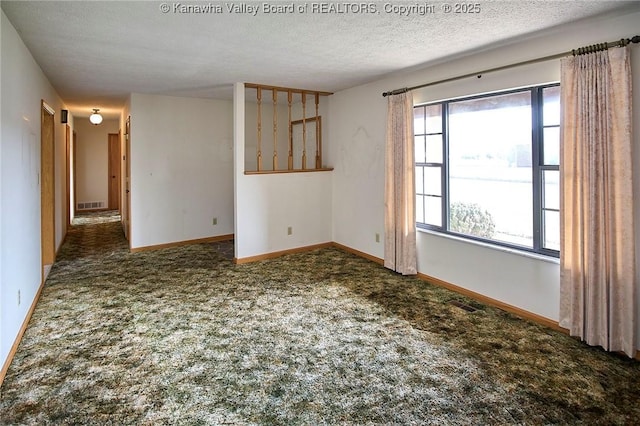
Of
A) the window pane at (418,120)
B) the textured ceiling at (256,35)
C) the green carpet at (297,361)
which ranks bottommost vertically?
the green carpet at (297,361)

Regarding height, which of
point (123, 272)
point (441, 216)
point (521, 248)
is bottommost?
point (123, 272)

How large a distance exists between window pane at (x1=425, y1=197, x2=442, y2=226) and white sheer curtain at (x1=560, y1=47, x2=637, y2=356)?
147cm

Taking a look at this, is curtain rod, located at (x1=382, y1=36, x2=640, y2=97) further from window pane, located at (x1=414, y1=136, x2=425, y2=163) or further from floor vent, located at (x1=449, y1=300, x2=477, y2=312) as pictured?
floor vent, located at (x1=449, y1=300, x2=477, y2=312)

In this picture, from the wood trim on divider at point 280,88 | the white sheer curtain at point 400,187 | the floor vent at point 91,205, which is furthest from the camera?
the floor vent at point 91,205

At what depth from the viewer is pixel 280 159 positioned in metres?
6.95

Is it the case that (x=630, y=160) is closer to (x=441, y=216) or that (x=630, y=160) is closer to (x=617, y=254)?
(x=617, y=254)

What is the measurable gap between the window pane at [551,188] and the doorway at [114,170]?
9967mm

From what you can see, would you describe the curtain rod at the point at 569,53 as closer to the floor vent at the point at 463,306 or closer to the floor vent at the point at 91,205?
the floor vent at the point at 463,306

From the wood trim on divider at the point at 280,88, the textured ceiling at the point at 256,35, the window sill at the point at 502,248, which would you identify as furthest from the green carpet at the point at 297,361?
the wood trim on divider at the point at 280,88

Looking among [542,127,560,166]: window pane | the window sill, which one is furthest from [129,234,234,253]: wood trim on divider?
[542,127,560,166]: window pane

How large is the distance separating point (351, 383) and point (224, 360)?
0.89m

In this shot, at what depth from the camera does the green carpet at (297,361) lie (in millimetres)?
2094

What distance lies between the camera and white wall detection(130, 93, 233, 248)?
589cm

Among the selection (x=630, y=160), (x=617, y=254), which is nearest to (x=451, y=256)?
(x=617, y=254)
